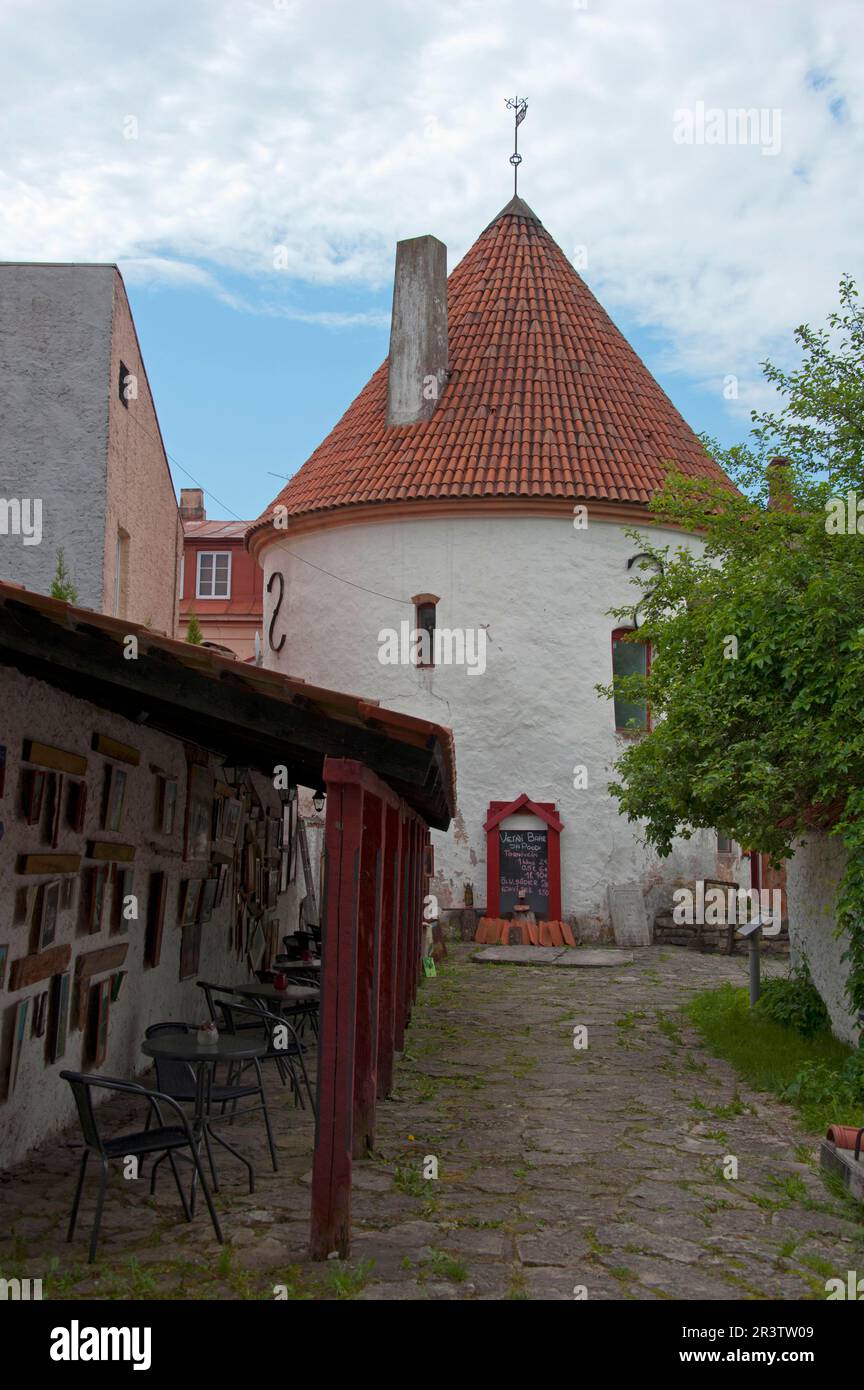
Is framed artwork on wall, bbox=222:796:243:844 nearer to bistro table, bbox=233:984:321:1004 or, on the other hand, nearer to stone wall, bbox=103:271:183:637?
bistro table, bbox=233:984:321:1004

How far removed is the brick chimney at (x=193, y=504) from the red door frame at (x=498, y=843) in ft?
72.2

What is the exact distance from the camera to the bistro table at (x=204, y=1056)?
19.8 ft

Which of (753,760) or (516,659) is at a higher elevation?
(516,659)

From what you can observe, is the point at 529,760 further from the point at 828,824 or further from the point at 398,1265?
the point at 398,1265

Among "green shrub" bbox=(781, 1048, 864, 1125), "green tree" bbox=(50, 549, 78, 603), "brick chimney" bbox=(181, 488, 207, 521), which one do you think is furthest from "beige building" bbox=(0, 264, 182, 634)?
"brick chimney" bbox=(181, 488, 207, 521)

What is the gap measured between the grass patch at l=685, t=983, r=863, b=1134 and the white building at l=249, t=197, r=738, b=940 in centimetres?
812

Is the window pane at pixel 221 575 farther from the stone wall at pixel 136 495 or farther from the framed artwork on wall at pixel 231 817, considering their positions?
the framed artwork on wall at pixel 231 817

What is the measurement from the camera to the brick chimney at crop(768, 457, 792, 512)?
11461 mm

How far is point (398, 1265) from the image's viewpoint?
17.2 ft
